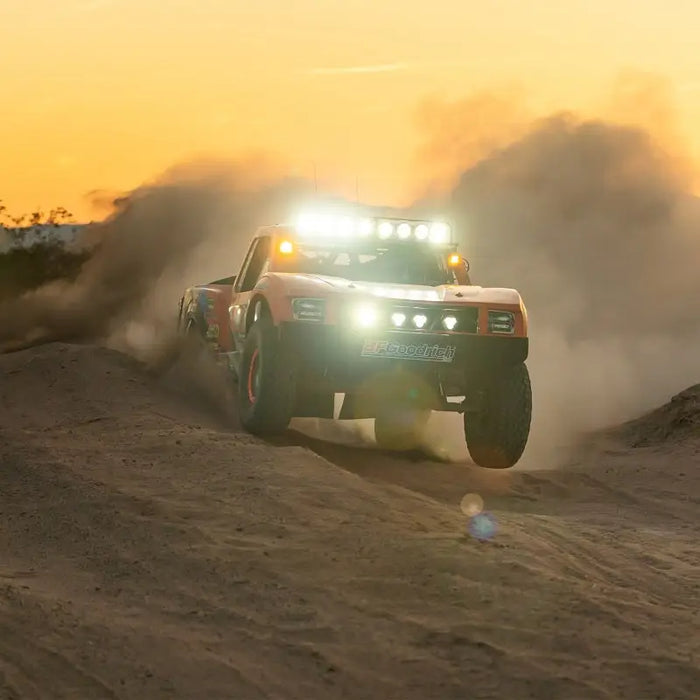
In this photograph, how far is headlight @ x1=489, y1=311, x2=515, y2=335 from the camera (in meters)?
8.84

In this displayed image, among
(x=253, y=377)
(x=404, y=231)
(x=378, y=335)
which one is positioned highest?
(x=404, y=231)

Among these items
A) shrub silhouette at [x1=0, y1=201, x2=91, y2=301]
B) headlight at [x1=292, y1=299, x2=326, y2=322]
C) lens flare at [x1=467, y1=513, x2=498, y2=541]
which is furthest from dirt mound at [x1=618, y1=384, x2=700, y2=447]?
shrub silhouette at [x1=0, y1=201, x2=91, y2=301]

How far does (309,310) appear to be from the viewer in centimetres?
867

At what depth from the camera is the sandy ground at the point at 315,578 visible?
4.86 meters

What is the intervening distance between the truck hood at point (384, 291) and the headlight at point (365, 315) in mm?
103

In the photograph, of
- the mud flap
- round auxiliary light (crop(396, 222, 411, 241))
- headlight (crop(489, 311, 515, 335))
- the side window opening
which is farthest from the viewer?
the side window opening

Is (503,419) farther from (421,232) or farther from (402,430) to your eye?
(421,232)

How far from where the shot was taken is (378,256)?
9898 mm

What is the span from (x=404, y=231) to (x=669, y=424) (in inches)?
239

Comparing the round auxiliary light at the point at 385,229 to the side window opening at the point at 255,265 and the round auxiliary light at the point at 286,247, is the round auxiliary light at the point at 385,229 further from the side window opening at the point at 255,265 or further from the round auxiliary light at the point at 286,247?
the side window opening at the point at 255,265

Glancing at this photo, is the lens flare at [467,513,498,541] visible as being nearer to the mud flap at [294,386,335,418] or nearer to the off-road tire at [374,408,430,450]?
the mud flap at [294,386,335,418]

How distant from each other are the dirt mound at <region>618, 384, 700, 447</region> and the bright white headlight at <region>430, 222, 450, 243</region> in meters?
4.87

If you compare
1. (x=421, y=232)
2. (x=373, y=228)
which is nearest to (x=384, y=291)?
(x=373, y=228)

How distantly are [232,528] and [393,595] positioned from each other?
1.33m
